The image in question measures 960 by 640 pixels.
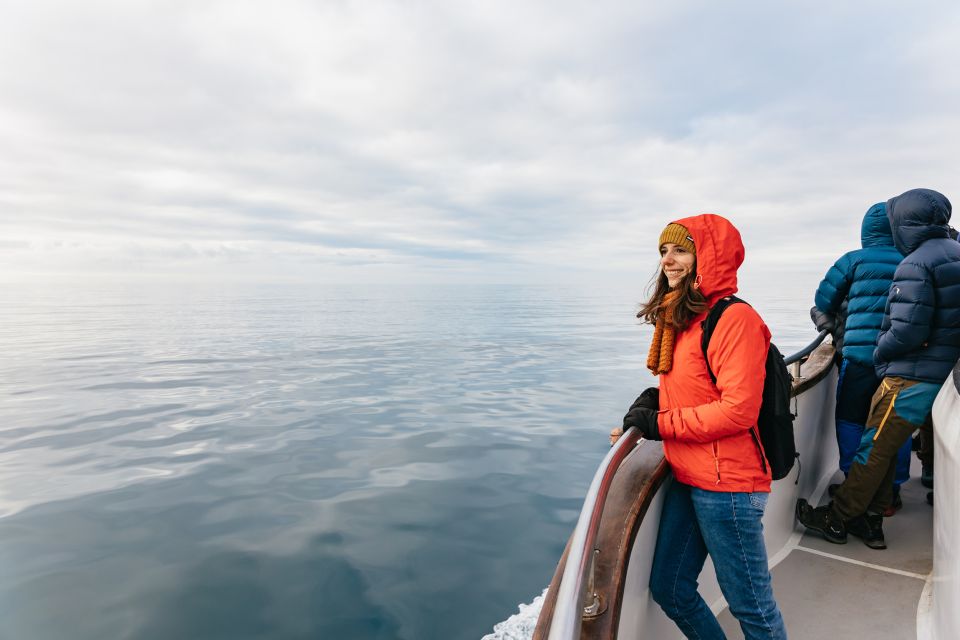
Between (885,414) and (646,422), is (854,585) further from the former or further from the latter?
(646,422)

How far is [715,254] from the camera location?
5.78ft

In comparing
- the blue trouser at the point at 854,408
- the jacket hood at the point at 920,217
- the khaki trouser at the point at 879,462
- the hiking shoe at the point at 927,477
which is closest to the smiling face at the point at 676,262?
the jacket hood at the point at 920,217

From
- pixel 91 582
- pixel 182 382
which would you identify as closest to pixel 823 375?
pixel 91 582

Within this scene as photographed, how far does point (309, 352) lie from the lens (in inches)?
735

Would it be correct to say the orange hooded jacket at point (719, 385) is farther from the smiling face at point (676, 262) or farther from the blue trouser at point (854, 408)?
the blue trouser at point (854, 408)

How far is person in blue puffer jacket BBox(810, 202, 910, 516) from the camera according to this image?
11.3 feet

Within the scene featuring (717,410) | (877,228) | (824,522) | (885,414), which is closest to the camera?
(717,410)

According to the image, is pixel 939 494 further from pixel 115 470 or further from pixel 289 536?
pixel 115 470

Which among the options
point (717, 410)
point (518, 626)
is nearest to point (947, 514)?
point (717, 410)

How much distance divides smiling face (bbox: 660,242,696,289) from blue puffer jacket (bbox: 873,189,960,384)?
1.77m

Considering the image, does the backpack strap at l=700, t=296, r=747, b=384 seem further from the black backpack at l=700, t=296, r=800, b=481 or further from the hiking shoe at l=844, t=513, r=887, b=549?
the hiking shoe at l=844, t=513, r=887, b=549

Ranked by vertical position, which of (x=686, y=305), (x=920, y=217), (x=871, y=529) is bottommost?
(x=871, y=529)

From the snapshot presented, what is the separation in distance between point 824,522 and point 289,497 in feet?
15.3

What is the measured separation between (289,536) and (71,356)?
58.9 feet
